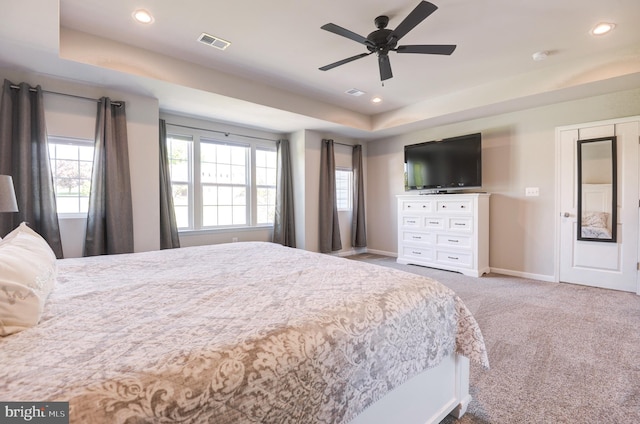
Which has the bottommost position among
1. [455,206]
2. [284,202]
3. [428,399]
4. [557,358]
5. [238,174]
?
[557,358]

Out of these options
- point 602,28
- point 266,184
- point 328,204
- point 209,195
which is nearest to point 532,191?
point 602,28

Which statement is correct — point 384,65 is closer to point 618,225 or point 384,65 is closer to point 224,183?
point 224,183

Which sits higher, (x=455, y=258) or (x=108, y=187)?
(x=108, y=187)

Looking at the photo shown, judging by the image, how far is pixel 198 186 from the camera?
4.50 m

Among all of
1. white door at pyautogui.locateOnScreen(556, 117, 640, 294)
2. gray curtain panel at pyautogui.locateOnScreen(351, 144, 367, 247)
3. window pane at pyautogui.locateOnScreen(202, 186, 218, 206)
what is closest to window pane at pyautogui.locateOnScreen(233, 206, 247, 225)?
window pane at pyautogui.locateOnScreen(202, 186, 218, 206)

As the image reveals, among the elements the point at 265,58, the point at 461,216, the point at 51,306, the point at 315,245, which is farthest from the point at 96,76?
the point at 461,216

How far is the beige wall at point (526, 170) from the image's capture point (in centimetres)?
374

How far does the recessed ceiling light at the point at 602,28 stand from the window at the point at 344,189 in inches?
155

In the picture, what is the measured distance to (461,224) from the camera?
4.37 meters

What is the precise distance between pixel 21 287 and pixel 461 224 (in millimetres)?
4603

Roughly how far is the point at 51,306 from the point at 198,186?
3.52 meters

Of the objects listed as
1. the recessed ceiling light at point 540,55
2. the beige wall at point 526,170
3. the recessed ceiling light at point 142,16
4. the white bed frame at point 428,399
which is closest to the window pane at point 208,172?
the recessed ceiling light at point 142,16

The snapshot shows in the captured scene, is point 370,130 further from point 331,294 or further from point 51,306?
point 51,306

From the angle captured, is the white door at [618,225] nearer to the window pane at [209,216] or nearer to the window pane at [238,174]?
the window pane at [238,174]
